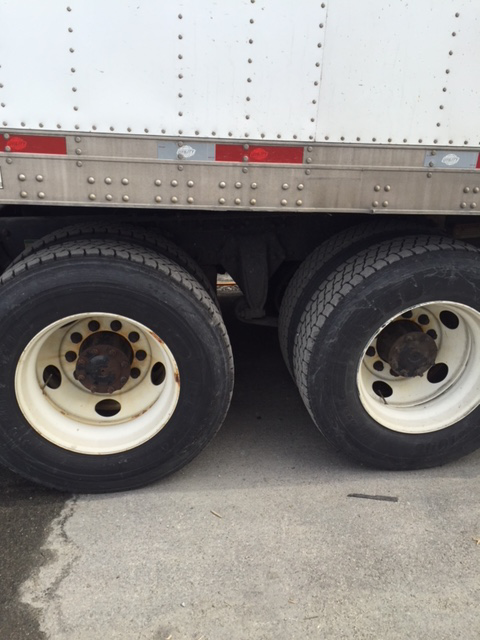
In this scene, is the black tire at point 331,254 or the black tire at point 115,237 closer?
the black tire at point 115,237

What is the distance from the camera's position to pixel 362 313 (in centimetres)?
255

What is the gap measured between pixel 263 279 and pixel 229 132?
38.9 inches

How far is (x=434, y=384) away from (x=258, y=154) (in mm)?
1709

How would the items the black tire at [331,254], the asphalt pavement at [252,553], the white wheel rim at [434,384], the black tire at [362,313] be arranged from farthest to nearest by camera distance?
the white wheel rim at [434,384] → the black tire at [331,254] → the black tire at [362,313] → the asphalt pavement at [252,553]

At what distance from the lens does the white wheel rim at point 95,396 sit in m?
2.62

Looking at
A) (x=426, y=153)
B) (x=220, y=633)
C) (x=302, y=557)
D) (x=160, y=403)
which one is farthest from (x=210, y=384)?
(x=426, y=153)

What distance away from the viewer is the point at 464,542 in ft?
7.87

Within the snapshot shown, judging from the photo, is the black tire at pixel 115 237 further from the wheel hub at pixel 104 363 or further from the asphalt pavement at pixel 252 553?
the asphalt pavement at pixel 252 553

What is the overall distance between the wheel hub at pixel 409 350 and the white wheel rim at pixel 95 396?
3.84ft

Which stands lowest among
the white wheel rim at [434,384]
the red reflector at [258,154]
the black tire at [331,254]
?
the white wheel rim at [434,384]

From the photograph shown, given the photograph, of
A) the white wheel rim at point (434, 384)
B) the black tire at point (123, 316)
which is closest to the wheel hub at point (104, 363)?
the black tire at point (123, 316)

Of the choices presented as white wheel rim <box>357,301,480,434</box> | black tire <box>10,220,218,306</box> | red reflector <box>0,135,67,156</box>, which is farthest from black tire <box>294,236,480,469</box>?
red reflector <box>0,135,67,156</box>

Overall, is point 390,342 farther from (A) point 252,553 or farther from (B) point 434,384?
(A) point 252,553

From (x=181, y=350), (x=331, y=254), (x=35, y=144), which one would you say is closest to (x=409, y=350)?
(x=331, y=254)
